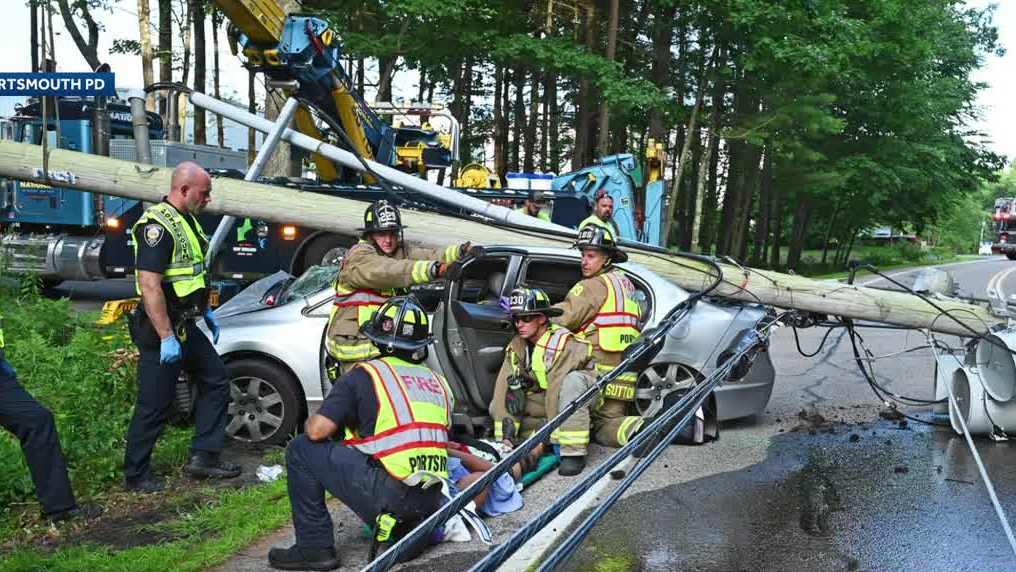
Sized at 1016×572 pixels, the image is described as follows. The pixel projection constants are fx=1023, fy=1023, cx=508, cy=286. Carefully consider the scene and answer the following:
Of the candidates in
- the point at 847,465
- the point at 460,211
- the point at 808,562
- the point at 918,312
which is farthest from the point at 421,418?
the point at 460,211

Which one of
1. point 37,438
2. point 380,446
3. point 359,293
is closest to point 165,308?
point 37,438

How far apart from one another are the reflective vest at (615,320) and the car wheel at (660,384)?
1.75 feet

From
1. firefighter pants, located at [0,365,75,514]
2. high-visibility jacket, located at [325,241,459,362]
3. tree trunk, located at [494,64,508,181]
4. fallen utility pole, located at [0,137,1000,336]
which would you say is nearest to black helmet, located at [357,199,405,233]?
high-visibility jacket, located at [325,241,459,362]

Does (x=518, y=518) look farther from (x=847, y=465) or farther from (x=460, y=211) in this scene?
(x=460, y=211)

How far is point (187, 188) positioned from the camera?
5992 millimetres

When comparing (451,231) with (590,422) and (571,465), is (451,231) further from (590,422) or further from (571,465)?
(571,465)

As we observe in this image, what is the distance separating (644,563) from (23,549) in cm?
304

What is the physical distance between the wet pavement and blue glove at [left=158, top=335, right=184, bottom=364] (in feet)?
8.40

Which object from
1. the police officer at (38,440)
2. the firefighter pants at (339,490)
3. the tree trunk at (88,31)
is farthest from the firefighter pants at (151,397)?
the tree trunk at (88,31)

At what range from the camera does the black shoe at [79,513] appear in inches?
209

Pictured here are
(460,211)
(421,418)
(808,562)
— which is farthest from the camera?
(460,211)

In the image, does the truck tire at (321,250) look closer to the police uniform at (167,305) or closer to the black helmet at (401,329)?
the police uniform at (167,305)

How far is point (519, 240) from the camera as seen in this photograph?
842cm

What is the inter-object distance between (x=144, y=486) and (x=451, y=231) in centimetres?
355
